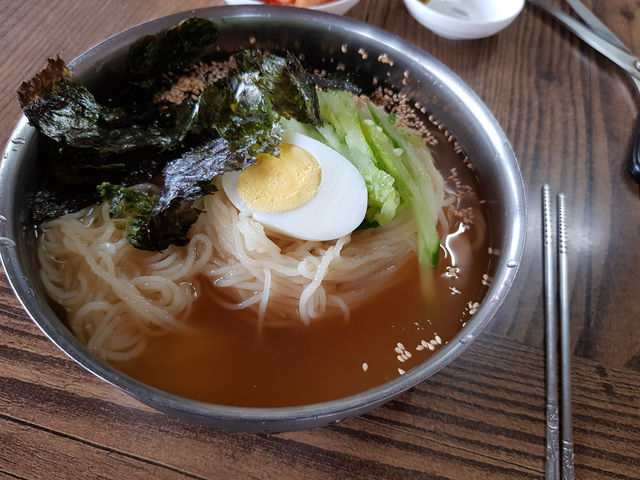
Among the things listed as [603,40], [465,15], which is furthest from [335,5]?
[603,40]

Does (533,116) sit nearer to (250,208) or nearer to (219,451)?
(250,208)

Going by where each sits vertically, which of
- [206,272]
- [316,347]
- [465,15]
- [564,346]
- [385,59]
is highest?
[385,59]

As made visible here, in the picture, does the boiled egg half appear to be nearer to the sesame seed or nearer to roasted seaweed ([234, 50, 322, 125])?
roasted seaweed ([234, 50, 322, 125])

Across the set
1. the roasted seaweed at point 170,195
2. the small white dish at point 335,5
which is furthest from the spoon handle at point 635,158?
the roasted seaweed at point 170,195

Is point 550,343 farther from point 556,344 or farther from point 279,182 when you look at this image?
point 279,182

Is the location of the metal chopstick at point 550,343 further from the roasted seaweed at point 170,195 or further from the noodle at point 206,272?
the roasted seaweed at point 170,195
